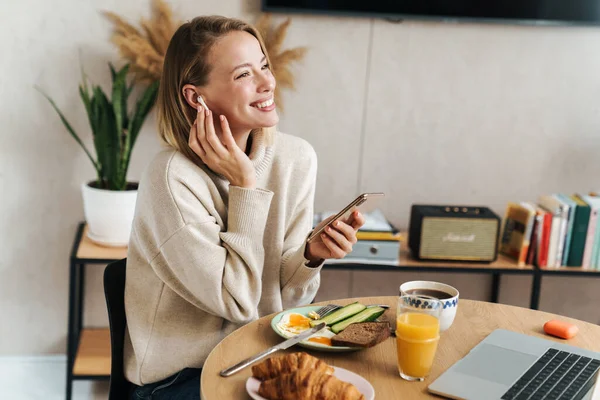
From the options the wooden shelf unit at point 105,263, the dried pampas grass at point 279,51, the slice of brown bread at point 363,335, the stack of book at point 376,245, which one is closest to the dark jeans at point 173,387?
the slice of brown bread at point 363,335

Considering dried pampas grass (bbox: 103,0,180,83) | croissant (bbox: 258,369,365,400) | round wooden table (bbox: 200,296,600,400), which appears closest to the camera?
croissant (bbox: 258,369,365,400)

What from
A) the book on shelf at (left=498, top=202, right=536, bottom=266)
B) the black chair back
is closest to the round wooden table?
the black chair back

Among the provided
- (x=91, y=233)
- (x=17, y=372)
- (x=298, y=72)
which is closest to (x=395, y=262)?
(x=298, y=72)

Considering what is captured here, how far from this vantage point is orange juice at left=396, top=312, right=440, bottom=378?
1205 mm

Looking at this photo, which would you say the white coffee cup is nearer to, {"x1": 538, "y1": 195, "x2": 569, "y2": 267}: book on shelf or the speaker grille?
the speaker grille

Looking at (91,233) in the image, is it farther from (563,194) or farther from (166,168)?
(563,194)

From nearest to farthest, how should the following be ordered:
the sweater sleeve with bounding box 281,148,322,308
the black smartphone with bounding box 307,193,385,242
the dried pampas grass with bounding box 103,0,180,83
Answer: the black smartphone with bounding box 307,193,385,242, the sweater sleeve with bounding box 281,148,322,308, the dried pampas grass with bounding box 103,0,180,83

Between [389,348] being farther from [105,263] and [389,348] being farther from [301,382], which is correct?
[105,263]

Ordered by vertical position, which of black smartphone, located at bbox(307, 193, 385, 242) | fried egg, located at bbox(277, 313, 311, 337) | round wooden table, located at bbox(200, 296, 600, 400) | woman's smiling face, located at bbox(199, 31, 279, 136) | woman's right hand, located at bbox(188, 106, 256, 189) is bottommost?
round wooden table, located at bbox(200, 296, 600, 400)

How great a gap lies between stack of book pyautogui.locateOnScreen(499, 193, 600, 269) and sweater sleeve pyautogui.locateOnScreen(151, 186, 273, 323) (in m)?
1.27

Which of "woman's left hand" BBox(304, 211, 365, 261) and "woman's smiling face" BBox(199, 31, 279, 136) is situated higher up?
"woman's smiling face" BBox(199, 31, 279, 136)

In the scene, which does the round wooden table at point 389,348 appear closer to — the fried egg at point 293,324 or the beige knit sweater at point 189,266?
the fried egg at point 293,324

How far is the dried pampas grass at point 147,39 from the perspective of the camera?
2521 millimetres

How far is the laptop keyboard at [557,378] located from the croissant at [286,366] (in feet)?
0.95
